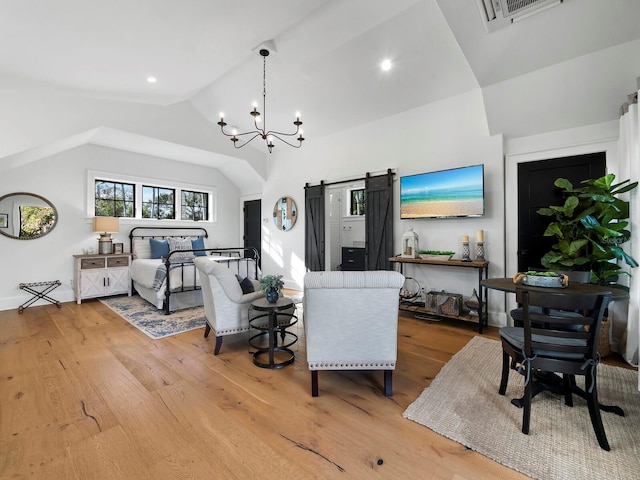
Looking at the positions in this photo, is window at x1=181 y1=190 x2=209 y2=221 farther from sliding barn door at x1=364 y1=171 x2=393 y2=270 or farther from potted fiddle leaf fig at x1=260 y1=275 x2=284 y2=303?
potted fiddle leaf fig at x1=260 y1=275 x2=284 y2=303

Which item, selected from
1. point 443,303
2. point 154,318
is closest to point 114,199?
point 154,318

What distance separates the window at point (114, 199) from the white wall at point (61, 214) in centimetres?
25

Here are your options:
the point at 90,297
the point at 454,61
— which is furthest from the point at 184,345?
the point at 454,61

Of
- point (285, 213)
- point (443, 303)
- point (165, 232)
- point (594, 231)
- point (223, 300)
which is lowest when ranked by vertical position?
point (443, 303)

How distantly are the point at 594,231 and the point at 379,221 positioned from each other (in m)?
2.65

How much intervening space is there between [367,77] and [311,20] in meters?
1.05

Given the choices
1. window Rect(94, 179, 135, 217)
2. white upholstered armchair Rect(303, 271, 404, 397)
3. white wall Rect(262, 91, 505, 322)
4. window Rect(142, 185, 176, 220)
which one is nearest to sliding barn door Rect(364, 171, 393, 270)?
white wall Rect(262, 91, 505, 322)

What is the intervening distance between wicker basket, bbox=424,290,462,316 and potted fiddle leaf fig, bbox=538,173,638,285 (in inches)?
43.6

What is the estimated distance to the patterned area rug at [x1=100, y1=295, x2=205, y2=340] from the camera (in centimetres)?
367

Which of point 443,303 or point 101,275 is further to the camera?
point 101,275

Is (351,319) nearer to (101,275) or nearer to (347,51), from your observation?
(347,51)

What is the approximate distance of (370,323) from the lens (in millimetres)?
2094

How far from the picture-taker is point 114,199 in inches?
231

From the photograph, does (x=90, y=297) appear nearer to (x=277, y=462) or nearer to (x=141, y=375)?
(x=141, y=375)
